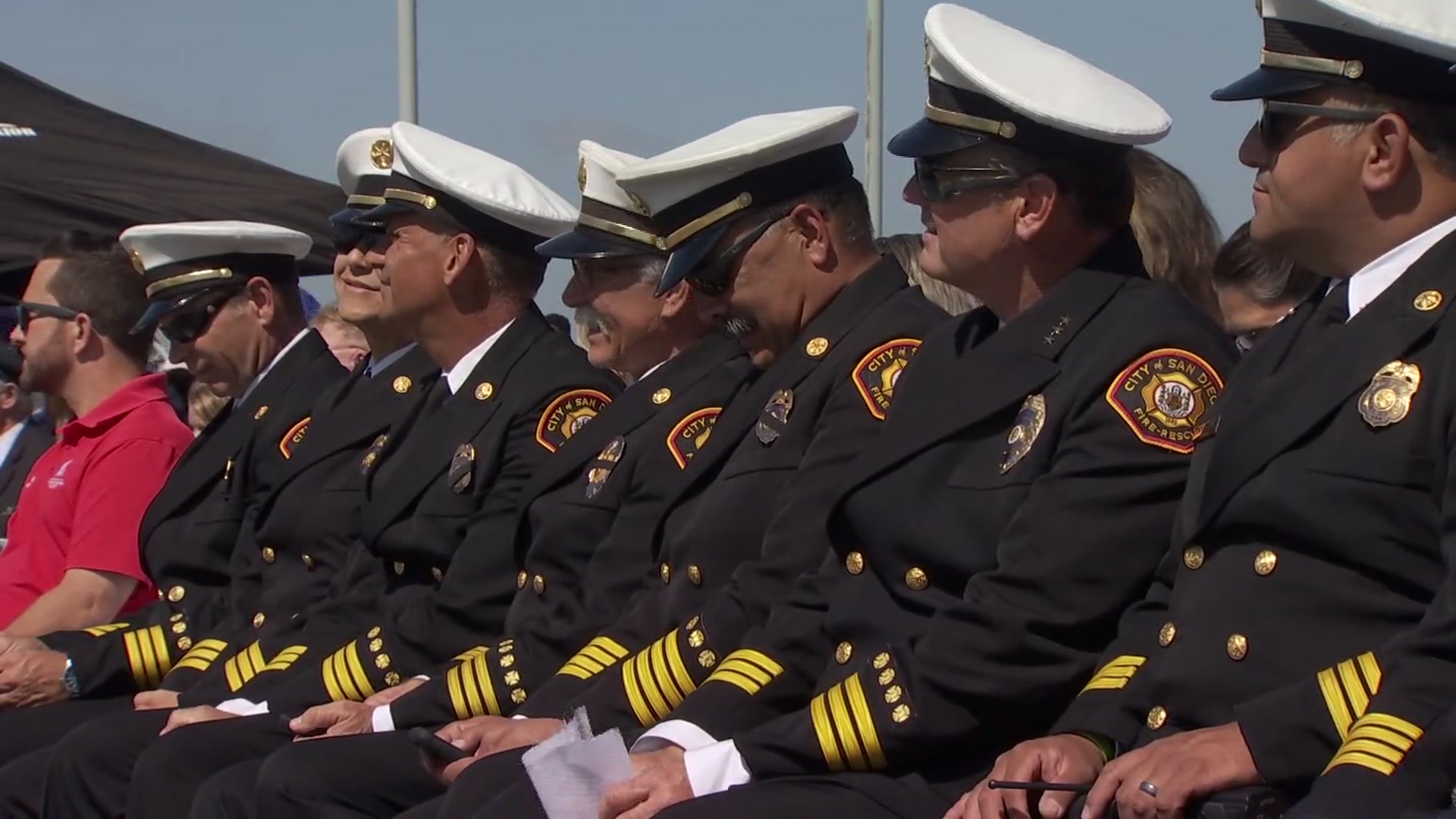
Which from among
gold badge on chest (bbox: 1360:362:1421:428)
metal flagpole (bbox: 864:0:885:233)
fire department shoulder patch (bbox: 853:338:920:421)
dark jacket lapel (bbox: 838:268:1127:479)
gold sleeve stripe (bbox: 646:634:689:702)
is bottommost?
metal flagpole (bbox: 864:0:885:233)

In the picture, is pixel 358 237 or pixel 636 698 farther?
pixel 358 237

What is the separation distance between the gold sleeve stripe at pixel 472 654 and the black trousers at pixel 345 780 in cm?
26

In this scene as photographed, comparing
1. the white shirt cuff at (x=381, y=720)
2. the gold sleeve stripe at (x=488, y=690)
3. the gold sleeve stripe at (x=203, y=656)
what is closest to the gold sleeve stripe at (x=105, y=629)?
the gold sleeve stripe at (x=203, y=656)

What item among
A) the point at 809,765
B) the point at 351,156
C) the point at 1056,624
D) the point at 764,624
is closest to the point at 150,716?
the point at 351,156

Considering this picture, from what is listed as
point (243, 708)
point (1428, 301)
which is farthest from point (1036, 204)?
point (243, 708)

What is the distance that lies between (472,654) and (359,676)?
29cm

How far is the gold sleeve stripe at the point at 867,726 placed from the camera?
338 centimetres

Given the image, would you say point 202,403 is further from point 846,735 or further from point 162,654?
point 846,735

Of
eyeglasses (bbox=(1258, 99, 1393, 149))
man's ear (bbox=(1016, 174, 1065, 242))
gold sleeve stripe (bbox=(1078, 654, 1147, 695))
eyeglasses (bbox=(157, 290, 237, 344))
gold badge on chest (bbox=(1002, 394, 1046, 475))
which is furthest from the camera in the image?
eyeglasses (bbox=(157, 290, 237, 344))

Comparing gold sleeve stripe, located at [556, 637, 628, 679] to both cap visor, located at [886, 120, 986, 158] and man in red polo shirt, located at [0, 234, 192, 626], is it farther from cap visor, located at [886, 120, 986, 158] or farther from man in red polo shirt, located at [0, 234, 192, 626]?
man in red polo shirt, located at [0, 234, 192, 626]

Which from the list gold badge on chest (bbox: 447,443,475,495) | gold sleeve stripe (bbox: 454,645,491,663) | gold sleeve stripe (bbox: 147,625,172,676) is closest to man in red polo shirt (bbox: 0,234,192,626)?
gold sleeve stripe (bbox: 147,625,172,676)

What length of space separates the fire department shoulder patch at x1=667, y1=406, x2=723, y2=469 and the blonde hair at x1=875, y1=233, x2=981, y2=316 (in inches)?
25.3

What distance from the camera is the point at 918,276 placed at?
518cm

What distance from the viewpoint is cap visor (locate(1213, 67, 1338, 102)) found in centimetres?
308
